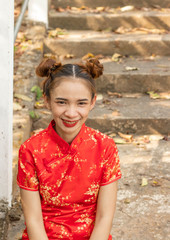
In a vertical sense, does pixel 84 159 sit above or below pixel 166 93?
above

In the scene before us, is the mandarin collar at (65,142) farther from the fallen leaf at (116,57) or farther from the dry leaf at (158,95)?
the fallen leaf at (116,57)

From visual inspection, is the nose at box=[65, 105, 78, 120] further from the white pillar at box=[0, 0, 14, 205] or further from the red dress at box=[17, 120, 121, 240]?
the white pillar at box=[0, 0, 14, 205]

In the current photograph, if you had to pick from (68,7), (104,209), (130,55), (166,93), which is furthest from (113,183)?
(68,7)

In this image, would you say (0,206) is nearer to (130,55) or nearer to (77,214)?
(77,214)

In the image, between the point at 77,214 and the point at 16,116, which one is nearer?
the point at 77,214

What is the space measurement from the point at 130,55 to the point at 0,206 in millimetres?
2874

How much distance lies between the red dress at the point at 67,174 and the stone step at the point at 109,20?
341 cm

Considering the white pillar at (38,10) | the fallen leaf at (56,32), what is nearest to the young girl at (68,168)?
the fallen leaf at (56,32)

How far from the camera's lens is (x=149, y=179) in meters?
3.29

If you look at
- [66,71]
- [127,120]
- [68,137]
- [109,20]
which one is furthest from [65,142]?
[109,20]

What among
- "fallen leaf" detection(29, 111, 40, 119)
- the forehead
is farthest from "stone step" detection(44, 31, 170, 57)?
the forehead

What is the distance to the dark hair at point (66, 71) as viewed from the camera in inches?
81.3

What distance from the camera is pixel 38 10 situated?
5.13 meters

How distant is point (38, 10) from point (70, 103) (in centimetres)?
334
